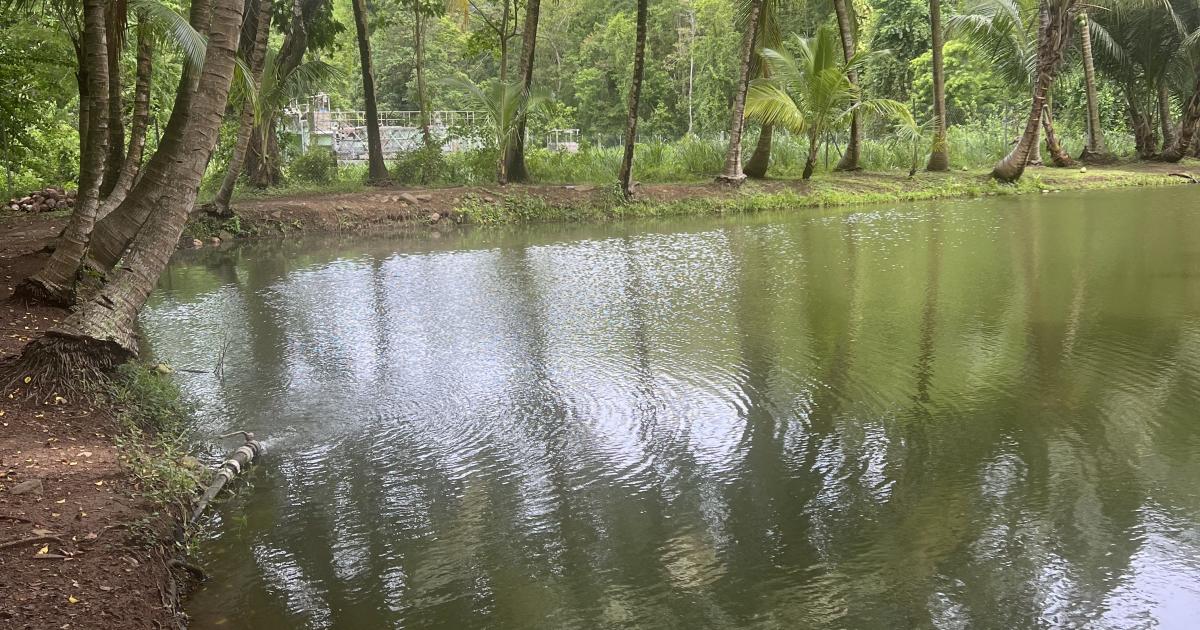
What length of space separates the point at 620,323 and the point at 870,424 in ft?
11.3

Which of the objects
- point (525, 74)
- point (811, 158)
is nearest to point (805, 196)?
point (811, 158)

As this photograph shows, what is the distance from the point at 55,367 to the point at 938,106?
20.1m

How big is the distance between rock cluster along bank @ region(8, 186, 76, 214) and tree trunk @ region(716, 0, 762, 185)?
12701 millimetres

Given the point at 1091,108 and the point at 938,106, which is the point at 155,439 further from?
the point at 1091,108

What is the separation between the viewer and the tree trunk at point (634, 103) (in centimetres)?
1681

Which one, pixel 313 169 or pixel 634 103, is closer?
pixel 634 103

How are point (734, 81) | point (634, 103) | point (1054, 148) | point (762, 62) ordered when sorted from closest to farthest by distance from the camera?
point (634, 103) < point (762, 62) < point (1054, 148) < point (734, 81)

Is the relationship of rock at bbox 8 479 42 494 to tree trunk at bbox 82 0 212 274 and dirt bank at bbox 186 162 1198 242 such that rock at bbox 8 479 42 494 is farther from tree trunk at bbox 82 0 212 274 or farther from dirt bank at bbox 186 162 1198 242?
dirt bank at bbox 186 162 1198 242

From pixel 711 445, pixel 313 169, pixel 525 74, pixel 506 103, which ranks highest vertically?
pixel 525 74

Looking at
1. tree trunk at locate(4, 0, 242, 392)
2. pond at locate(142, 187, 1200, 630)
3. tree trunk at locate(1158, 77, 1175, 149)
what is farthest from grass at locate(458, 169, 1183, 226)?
tree trunk at locate(4, 0, 242, 392)

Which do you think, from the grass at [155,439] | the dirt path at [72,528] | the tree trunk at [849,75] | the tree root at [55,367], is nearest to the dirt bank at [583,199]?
the tree trunk at [849,75]

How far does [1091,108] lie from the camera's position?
2320 cm

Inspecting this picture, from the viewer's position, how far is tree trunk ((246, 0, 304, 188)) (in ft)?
58.9

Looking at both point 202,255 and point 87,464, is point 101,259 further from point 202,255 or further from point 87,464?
point 202,255
